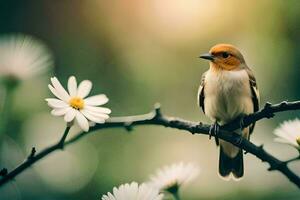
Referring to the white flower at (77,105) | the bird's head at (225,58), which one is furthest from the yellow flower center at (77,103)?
the bird's head at (225,58)

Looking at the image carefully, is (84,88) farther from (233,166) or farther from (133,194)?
(233,166)

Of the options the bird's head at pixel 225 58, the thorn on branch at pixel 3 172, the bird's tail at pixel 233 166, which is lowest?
the thorn on branch at pixel 3 172

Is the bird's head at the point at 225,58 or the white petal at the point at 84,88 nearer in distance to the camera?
the white petal at the point at 84,88

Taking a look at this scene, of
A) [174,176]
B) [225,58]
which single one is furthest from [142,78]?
[174,176]

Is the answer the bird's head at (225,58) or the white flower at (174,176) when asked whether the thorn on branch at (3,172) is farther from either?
the bird's head at (225,58)

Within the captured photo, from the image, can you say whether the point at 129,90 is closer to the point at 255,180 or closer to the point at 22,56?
the point at 255,180

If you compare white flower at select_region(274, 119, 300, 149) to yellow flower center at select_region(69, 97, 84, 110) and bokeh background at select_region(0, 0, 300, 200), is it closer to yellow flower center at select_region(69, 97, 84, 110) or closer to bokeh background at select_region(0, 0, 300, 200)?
yellow flower center at select_region(69, 97, 84, 110)

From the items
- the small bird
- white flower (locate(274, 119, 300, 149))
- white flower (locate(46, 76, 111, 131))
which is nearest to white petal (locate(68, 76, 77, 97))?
white flower (locate(46, 76, 111, 131))
